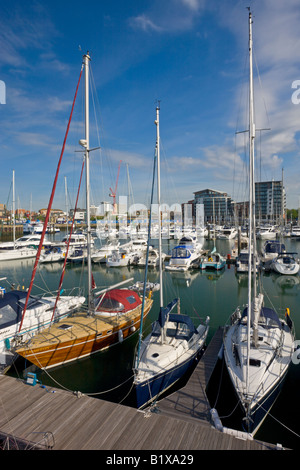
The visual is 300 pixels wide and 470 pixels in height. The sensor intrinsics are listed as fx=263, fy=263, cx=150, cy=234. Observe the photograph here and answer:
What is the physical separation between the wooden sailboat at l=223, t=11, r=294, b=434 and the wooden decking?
143cm

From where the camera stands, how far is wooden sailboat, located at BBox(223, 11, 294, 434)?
8.36 m

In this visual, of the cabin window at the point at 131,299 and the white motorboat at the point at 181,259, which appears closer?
the cabin window at the point at 131,299

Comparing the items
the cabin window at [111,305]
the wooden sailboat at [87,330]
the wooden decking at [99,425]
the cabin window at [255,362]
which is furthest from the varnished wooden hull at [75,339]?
the cabin window at [255,362]

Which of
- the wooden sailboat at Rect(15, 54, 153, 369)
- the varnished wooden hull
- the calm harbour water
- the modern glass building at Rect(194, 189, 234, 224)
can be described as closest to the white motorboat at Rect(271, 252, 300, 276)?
the calm harbour water

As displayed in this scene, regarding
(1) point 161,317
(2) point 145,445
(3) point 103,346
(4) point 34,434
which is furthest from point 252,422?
(3) point 103,346

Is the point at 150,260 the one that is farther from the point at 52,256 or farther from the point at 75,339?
the point at 75,339

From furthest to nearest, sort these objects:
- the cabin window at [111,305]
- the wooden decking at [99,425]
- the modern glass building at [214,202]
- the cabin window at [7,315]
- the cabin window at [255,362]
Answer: the modern glass building at [214,202] < the cabin window at [111,305] < the cabin window at [7,315] < the cabin window at [255,362] < the wooden decking at [99,425]

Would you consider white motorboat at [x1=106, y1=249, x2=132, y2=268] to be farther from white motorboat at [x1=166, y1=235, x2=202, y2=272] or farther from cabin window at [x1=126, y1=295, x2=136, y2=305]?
cabin window at [x1=126, y1=295, x2=136, y2=305]

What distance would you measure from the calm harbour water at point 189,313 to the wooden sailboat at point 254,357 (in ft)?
2.69

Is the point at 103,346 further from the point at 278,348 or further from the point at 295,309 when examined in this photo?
the point at 295,309

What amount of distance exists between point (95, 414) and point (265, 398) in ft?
17.8

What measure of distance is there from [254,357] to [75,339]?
305 inches

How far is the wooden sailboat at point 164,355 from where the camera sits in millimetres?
9359

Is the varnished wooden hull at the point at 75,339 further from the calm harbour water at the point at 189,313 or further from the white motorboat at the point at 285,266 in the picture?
the white motorboat at the point at 285,266
